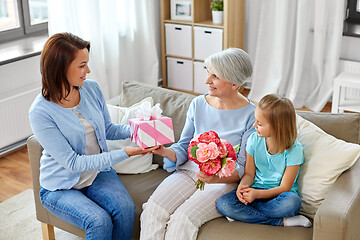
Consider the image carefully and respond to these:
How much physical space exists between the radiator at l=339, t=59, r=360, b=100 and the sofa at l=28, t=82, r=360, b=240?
2099 millimetres

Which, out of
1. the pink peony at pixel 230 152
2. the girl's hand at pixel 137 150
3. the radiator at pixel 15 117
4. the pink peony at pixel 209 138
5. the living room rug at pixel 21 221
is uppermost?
the pink peony at pixel 209 138

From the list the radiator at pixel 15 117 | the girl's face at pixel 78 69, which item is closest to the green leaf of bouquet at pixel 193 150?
the girl's face at pixel 78 69

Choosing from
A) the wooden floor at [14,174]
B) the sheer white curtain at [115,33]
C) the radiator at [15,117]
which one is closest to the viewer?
the wooden floor at [14,174]

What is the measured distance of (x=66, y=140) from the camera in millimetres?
2277

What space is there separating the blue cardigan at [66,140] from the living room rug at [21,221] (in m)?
0.62

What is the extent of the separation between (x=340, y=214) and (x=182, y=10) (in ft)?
10.9

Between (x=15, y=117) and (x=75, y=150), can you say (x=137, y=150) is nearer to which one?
(x=75, y=150)

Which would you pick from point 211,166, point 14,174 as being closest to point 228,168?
point 211,166

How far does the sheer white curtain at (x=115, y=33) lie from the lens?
159 inches

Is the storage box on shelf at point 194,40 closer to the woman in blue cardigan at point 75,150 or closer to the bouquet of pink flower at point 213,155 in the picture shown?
the woman in blue cardigan at point 75,150

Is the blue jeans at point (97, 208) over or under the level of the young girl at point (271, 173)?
under

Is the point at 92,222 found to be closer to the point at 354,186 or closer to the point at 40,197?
the point at 40,197

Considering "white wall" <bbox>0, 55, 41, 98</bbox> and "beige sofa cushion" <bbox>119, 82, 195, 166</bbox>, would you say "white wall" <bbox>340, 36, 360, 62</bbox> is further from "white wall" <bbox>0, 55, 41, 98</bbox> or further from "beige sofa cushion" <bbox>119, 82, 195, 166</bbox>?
"white wall" <bbox>0, 55, 41, 98</bbox>

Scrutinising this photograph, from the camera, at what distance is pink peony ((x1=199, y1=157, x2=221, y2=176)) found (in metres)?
2.06
